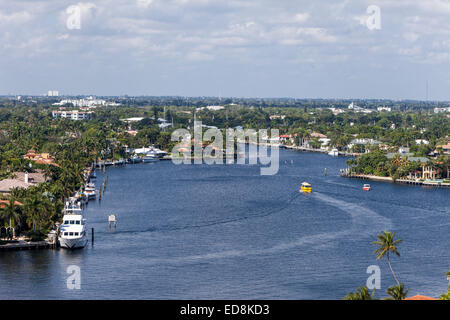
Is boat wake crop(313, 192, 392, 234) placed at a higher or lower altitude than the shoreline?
higher

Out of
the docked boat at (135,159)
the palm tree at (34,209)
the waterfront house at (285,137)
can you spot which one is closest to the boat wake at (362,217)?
the palm tree at (34,209)

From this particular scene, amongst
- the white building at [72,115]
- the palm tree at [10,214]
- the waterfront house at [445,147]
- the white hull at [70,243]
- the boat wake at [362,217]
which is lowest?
the boat wake at [362,217]

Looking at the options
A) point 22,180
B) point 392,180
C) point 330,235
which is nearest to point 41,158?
point 22,180

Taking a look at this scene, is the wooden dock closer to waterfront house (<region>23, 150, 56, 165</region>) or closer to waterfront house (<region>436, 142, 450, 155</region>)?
waterfront house (<region>23, 150, 56, 165</region>)

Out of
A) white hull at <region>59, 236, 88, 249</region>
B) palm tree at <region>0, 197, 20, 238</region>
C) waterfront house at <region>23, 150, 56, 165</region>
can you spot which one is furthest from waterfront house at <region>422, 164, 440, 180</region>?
palm tree at <region>0, 197, 20, 238</region>

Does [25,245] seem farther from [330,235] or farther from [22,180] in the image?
[330,235]

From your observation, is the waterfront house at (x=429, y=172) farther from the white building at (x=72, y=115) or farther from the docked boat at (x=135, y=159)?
the white building at (x=72, y=115)

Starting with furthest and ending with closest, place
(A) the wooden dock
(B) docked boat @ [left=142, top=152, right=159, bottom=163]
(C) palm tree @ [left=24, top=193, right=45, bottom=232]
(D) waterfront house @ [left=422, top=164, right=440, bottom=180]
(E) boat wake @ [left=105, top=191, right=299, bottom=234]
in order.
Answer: (B) docked boat @ [left=142, top=152, right=159, bottom=163] < (D) waterfront house @ [left=422, top=164, right=440, bottom=180] < (E) boat wake @ [left=105, top=191, right=299, bottom=234] < (C) palm tree @ [left=24, top=193, right=45, bottom=232] < (A) the wooden dock
